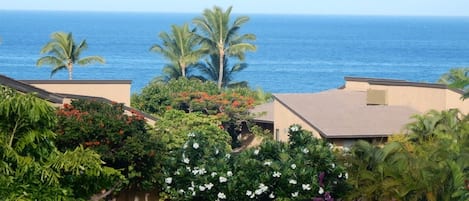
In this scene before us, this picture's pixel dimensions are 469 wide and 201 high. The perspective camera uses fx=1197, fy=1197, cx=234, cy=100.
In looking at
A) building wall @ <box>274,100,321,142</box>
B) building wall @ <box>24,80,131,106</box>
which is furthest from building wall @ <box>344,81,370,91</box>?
building wall @ <box>24,80,131,106</box>

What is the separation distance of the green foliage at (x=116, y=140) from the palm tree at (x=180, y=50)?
1987 inches

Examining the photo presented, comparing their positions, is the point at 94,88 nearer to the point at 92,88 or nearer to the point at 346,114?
the point at 92,88

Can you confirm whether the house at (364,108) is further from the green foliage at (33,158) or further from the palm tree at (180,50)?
the palm tree at (180,50)

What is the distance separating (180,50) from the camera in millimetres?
80375

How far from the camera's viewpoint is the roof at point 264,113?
165 feet

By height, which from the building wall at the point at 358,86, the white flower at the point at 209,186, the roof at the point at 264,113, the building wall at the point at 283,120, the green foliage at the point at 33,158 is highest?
the building wall at the point at 358,86

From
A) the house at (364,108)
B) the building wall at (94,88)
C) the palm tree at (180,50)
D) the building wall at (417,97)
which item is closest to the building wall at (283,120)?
the house at (364,108)

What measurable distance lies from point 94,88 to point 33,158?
2407 centimetres

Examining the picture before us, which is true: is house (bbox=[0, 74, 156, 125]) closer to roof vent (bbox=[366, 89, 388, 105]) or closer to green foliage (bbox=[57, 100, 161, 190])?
roof vent (bbox=[366, 89, 388, 105])

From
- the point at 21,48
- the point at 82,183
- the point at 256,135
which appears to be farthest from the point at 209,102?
the point at 21,48

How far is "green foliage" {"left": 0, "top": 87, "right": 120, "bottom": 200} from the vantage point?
1484cm

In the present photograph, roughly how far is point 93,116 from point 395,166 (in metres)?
7.04

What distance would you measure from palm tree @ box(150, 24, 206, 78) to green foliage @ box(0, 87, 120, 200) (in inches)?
2497

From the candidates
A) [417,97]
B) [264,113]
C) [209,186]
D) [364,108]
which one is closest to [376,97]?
[364,108]
